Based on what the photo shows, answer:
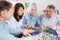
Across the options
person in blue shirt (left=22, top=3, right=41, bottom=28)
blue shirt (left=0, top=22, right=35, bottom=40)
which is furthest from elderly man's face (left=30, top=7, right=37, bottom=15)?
blue shirt (left=0, top=22, right=35, bottom=40)

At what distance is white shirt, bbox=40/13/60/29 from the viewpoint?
1.03m

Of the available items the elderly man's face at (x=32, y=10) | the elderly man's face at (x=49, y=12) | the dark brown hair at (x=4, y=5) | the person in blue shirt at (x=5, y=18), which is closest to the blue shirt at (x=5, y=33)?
the person in blue shirt at (x=5, y=18)

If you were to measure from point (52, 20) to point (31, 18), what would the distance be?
0.17m

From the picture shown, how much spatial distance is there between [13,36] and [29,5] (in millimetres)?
271

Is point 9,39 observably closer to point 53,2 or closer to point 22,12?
point 22,12

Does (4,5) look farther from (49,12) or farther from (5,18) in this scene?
(49,12)

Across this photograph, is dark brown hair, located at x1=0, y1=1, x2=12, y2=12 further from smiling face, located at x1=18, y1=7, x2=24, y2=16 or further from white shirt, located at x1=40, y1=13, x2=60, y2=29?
white shirt, located at x1=40, y1=13, x2=60, y2=29

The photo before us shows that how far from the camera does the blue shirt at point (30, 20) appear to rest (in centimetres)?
101

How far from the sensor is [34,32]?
1.01 meters

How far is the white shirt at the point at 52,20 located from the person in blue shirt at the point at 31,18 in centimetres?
4

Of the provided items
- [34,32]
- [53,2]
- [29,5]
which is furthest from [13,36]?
[53,2]

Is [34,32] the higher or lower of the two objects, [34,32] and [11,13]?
the lower

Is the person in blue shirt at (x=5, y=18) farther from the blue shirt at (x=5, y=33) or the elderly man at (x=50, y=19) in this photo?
the elderly man at (x=50, y=19)

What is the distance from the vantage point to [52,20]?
1.03 m
